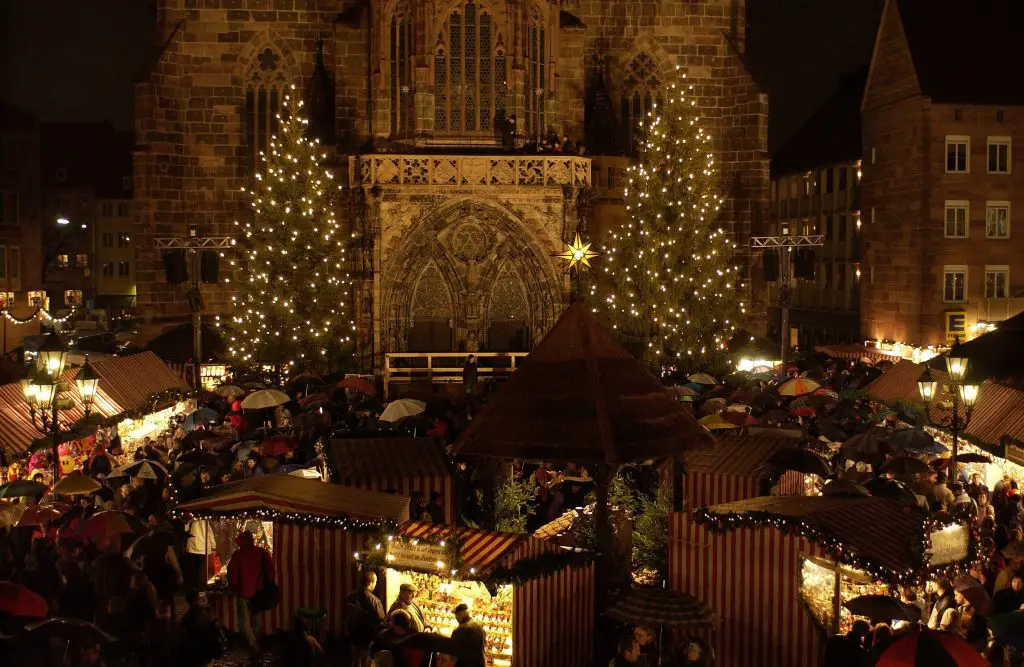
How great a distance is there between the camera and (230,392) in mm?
24750

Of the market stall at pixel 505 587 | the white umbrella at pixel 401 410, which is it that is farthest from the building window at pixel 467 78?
the market stall at pixel 505 587

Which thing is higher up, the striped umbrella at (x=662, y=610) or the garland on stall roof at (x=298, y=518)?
the garland on stall roof at (x=298, y=518)

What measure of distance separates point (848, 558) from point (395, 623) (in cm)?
409

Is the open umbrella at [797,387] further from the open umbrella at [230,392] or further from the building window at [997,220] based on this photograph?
the building window at [997,220]

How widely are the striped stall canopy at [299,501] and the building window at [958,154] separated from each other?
99.4 ft

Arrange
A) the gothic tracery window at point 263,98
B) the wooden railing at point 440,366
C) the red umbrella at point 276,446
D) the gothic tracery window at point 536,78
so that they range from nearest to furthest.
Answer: the red umbrella at point 276,446, the wooden railing at point 440,366, the gothic tracery window at point 536,78, the gothic tracery window at point 263,98

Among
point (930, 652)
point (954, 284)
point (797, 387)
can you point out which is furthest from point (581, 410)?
point (954, 284)

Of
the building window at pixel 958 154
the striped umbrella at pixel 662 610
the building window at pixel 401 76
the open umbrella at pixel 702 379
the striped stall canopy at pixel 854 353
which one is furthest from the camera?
the building window at pixel 958 154

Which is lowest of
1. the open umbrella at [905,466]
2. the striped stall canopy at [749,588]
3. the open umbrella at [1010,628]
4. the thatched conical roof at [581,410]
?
the striped stall canopy at [749,588]

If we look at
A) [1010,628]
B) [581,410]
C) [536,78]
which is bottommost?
[1010,628]

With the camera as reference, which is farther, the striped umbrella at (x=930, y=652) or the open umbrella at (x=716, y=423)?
the open umbrella at (x=716, y=423)

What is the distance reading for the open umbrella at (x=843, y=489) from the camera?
44.1ft

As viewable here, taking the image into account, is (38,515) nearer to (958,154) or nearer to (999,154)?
(958,154)

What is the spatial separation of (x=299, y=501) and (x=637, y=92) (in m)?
27.9
